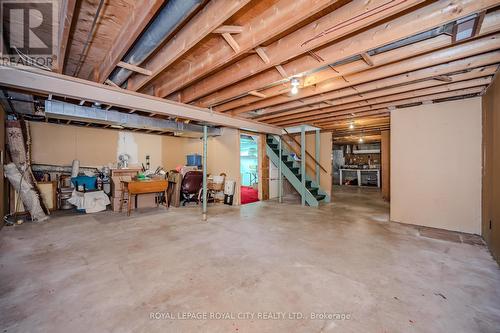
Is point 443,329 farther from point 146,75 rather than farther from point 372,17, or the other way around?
point 146,75

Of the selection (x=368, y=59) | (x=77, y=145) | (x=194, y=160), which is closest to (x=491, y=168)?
(x=368, y=59)

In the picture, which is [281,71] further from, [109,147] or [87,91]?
[109,147]

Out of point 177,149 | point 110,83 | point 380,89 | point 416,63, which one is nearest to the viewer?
point 416,63

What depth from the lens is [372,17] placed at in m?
1.64

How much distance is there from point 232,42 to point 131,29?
90 cm

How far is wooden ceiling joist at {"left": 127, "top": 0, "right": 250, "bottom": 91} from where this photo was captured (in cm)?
161

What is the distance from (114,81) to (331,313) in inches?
152

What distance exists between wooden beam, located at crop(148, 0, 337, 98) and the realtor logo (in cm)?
133

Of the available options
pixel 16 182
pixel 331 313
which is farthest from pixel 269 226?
pixel 16 182

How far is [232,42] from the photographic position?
6.62ft

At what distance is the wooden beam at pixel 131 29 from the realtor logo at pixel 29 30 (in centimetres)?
47

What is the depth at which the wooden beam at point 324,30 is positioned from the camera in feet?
5.14

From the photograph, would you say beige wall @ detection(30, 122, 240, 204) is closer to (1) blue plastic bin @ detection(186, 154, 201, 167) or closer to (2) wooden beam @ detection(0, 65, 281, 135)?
(1) blue plastic bin @ detection(186, 154, 201, 167)

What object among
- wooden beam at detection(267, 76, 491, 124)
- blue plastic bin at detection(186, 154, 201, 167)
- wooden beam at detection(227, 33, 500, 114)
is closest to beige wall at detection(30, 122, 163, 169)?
blue plastic bin at detection(186, 154, 201, 167)
